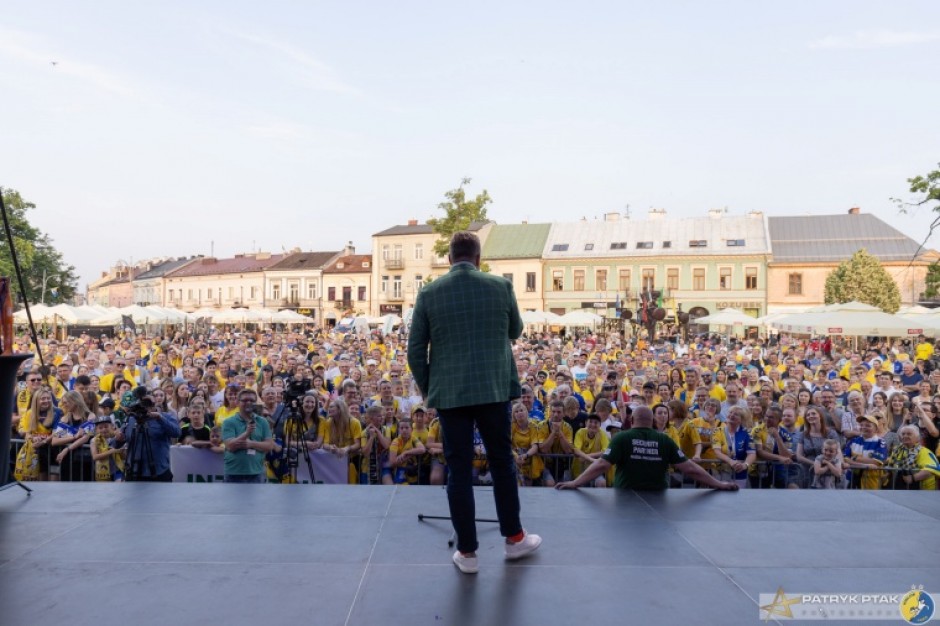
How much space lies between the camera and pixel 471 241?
382 centimetres

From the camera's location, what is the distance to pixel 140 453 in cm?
689

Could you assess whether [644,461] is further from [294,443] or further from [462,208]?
[462,208]

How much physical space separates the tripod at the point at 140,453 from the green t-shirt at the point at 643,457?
14.3 ft

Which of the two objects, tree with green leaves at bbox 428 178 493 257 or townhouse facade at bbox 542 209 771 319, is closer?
tree with green leaves at bbox 428 178 493 257

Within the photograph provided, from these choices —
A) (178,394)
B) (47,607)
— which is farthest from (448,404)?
(178,394)

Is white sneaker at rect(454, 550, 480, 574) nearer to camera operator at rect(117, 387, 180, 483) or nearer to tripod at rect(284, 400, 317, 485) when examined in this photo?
tripod at rect(284, 400, 317, 485)

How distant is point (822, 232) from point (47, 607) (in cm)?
6116

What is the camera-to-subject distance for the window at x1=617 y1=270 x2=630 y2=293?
5490 centimetres

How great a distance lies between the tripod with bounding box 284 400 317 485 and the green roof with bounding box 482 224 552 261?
50.4 metres

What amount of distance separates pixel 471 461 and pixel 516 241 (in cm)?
5617

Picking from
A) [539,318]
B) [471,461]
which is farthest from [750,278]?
[471,461]

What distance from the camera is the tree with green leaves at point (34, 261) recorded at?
128ft

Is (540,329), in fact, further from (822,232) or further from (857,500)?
(857,500)

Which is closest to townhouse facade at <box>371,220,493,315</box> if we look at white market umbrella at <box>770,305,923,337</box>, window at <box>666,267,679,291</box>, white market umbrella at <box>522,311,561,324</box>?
window at <box>666,267,679,291</box>
